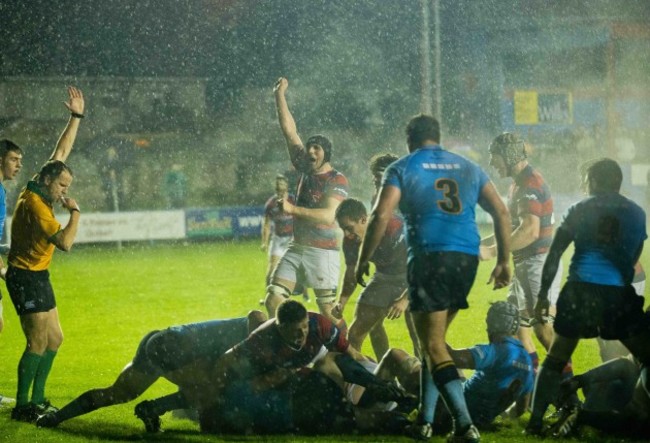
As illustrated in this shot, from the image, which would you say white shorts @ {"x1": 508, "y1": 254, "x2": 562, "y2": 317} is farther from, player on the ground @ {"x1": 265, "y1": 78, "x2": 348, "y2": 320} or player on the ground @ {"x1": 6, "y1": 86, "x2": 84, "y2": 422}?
player on the ground @ {"x1": 6, "y1": 86, "x2": 84, "y2": 422}

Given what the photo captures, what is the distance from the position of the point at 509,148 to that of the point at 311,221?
2.23 meters

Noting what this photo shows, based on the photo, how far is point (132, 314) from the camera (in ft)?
48.1

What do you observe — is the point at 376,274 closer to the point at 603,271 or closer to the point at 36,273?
the point at 603,271

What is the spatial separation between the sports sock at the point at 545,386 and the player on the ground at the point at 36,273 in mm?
3865

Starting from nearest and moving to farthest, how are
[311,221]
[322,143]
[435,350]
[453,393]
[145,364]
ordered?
[453,393] → [435,350] → [145,364] → [322,143] → [311,221]

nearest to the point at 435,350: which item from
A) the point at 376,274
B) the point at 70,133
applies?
the point at 376,274

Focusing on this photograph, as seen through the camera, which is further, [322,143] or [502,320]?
[322,143]

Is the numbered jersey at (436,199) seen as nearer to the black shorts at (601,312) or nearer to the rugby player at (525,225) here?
the black shorts at (601,312)

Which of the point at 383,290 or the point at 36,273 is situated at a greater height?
the point at 36,273

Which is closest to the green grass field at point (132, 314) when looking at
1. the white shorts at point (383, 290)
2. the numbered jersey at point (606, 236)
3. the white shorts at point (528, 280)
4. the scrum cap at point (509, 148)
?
the numbered jersey at point (606, 236)

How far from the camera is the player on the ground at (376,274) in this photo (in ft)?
27.2

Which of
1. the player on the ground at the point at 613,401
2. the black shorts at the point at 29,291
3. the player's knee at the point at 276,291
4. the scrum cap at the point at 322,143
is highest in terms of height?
the scrum cap at the point at 322,143

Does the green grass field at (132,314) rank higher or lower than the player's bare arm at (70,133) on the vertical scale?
lower

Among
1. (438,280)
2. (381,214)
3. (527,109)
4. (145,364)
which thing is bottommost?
(145,364)
